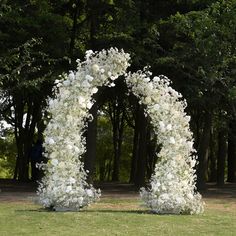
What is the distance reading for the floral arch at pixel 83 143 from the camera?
11195 millimetres

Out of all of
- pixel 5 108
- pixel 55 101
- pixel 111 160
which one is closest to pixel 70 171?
pixel 55 101

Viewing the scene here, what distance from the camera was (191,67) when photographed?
18.3 metres

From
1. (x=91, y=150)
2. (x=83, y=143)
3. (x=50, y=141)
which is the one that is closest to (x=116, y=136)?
(x=91, y=150)

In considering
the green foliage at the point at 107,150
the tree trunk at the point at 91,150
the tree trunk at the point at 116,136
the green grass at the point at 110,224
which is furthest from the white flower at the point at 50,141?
the green foliage at the point at 107,150

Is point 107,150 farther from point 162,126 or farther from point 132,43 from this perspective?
point 162,126

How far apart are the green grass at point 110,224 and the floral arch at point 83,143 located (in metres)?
0.34

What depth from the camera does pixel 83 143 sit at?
37.7 ft

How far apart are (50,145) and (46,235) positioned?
2935mm

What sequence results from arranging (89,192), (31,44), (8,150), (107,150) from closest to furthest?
1. (89,192)
2. (31,44)
3. (107,150)
4. (8,150)

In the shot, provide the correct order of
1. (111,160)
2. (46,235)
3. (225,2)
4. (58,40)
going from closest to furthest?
(46,235)
(225,2)
(58,40)
(111,160)

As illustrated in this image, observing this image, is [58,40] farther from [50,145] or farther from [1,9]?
[50,145]

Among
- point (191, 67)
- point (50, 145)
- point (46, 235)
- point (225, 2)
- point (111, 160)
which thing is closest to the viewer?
point (46, 235)

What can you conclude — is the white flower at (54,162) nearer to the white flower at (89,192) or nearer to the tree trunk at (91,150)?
the white flower at (89,192)

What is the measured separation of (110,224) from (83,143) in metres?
2.28
